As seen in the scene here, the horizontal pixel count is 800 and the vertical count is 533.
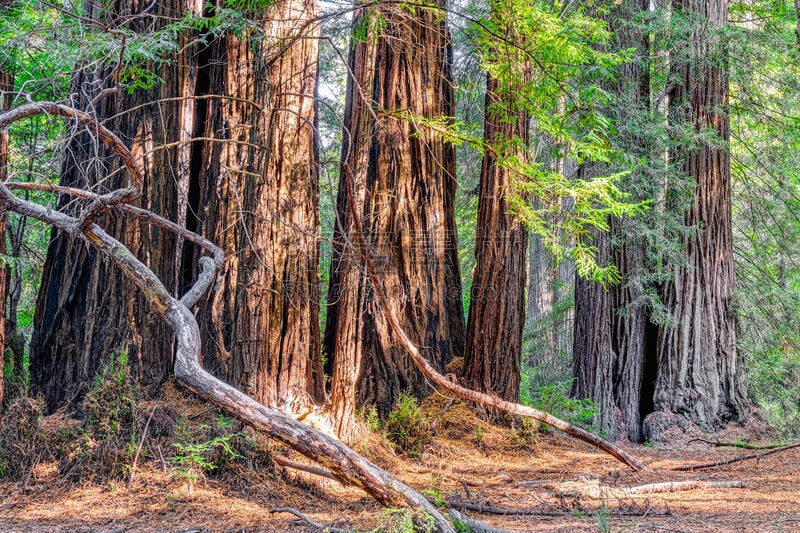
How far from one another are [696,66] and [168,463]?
29.9 feet

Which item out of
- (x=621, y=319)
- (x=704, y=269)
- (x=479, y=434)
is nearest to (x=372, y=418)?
(x=479, y=434)

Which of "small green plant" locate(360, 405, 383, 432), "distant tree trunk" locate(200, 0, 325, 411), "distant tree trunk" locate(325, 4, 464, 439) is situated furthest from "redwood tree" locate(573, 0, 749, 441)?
→ "distant tree trunk" locate(200, 0, 325, 411)

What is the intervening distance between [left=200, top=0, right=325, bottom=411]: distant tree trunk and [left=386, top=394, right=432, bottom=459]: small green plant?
1047 millimetres

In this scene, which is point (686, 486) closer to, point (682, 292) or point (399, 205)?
point (399, 205)

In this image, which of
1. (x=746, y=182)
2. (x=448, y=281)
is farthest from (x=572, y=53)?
(x=746, y=182)

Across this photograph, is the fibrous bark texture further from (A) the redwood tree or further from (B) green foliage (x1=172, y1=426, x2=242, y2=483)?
(A) the redwood tree

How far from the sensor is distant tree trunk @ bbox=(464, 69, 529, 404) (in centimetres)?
778

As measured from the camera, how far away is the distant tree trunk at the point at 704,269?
9.70m

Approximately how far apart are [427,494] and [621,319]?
19.4 feet

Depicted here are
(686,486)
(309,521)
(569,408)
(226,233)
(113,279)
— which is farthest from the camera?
(569,408)

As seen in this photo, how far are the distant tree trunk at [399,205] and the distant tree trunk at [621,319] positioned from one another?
2703mm

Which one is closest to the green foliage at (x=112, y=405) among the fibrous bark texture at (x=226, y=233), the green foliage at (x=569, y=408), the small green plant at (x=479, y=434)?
the fibrous bark texture at (x=226, y=233)

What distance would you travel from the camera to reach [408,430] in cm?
711

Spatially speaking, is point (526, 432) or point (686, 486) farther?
point (526, 432)
